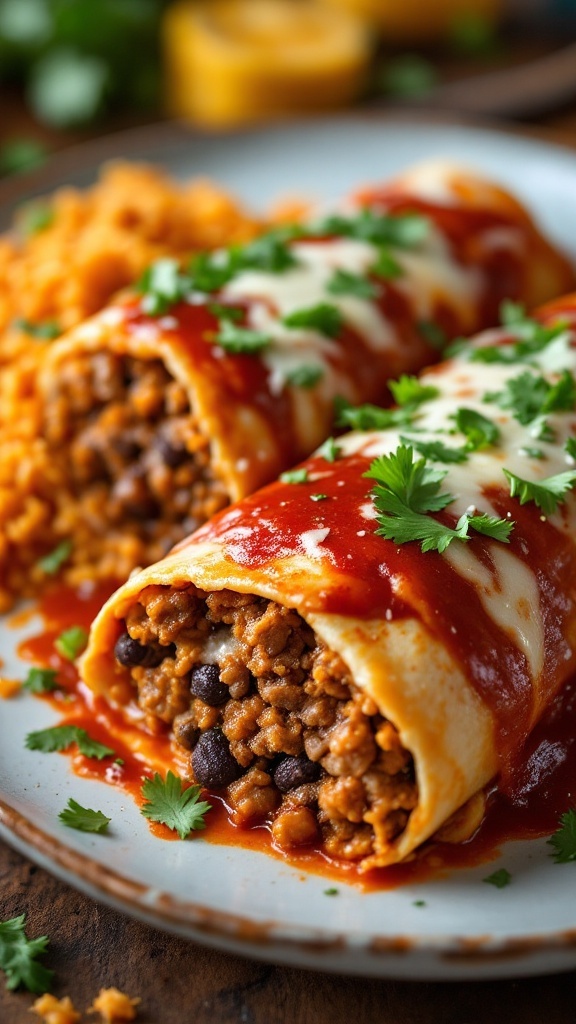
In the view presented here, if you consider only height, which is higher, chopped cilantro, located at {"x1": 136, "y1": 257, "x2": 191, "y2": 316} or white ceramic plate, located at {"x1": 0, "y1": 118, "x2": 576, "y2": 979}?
chopped cilantro, located at {"x1": 136, "y1": 257, "x2": 191, "y2": 316}

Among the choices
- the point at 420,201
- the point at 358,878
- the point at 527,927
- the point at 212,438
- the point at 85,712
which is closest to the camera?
the point at 527,927

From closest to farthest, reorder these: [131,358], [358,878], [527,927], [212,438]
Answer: [527,927] < [358,878] < [212,438] < [131,358]

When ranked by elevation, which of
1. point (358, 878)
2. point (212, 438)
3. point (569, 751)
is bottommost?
point (569, 751)

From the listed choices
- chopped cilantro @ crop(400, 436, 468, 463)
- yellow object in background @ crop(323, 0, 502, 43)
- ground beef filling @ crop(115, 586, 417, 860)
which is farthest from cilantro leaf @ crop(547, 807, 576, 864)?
yellow object in background @ crop(323, 0, 502, 43)

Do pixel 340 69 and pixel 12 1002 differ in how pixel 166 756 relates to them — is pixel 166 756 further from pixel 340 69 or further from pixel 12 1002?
pixel 340 69

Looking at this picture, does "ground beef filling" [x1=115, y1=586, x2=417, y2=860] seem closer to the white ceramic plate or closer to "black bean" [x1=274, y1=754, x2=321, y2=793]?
"black bean" [x1=274, y1=754, x2=321, y2=793]

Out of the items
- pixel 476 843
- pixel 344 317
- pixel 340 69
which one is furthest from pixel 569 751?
pixel 340 69

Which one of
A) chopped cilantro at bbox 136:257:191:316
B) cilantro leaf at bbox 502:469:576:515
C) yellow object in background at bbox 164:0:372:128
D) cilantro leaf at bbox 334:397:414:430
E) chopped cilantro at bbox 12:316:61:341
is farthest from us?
yellow object in background at bbox 164:0:372:128

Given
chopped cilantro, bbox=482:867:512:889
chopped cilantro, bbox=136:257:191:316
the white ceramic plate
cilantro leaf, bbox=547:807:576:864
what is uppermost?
chopped cilantro, bbox=136:257:191:316
